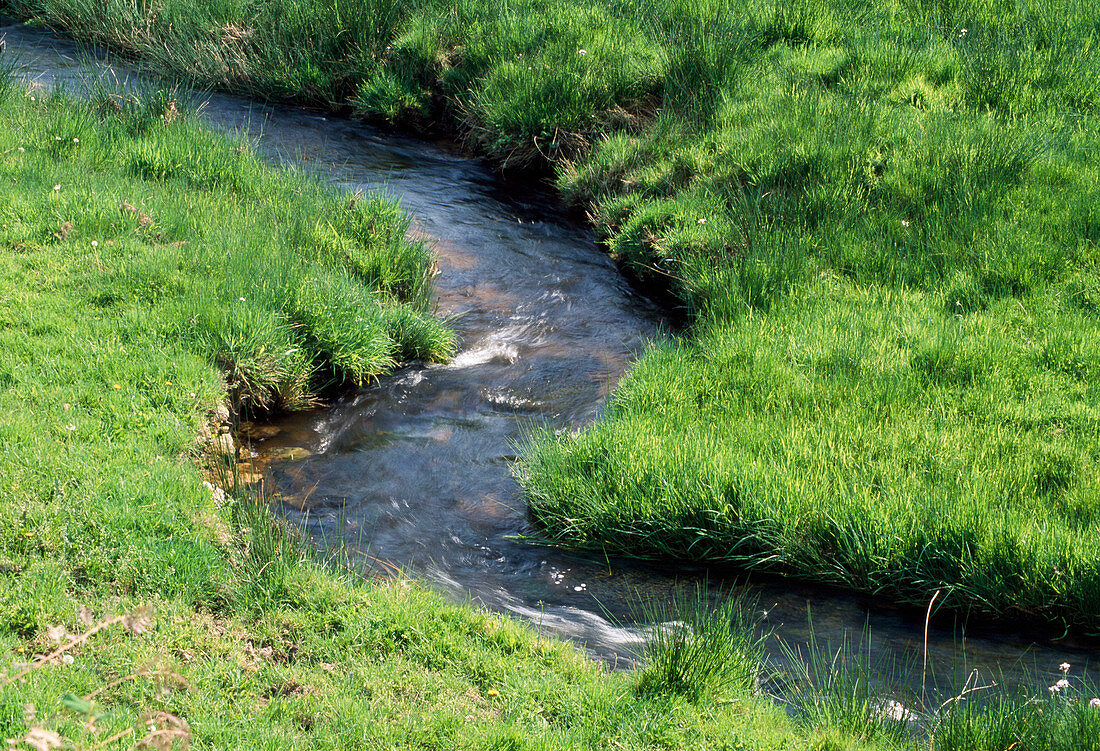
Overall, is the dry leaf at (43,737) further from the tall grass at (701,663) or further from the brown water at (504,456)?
the brown water at (504,456)

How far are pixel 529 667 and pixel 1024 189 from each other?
242 inches

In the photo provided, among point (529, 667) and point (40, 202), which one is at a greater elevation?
point (40, 202)

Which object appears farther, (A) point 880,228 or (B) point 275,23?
(B) point 275,23

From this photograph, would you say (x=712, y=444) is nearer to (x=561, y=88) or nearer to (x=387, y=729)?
(x=387, y=729)

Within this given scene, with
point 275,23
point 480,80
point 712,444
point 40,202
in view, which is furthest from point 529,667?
point 275,23

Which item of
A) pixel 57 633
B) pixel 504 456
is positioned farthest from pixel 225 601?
pixel 504 456

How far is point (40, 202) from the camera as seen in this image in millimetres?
7297

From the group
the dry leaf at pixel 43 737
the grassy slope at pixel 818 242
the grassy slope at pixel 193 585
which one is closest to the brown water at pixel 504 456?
the grassy slope at pixel 818 242

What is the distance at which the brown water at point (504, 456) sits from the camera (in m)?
4.53

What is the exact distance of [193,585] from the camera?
13.6ft

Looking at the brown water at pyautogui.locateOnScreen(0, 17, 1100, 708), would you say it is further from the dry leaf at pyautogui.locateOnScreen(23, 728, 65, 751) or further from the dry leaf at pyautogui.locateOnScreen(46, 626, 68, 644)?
the dry leaf at pyautogui.locateOnScreen(23, 728, 65, 751)

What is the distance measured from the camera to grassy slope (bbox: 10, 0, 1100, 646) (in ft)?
16.2

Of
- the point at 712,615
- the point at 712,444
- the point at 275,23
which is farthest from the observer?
the point at 275,23

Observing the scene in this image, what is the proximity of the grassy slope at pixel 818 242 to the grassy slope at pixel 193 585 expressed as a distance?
1424 mm
